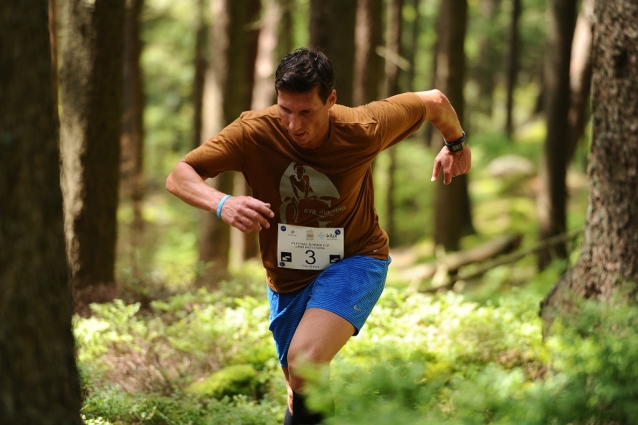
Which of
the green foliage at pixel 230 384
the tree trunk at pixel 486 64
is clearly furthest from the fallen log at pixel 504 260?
the tree trunk at pixel 486 64

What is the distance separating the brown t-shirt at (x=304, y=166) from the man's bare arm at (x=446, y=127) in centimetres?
35

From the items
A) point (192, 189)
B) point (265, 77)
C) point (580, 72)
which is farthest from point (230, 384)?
point (580, 72)

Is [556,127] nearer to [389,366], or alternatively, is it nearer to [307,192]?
[307,192]

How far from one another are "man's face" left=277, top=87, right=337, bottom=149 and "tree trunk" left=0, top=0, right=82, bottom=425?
1.41 meters

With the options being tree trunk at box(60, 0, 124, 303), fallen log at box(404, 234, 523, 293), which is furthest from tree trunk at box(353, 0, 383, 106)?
tree trunk at box(60, 0, 124, 303)

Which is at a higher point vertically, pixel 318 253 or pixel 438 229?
pixel 318 253

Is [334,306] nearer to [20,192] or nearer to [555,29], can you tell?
[20,192]

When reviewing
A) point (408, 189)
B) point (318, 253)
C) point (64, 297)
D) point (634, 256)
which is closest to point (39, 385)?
point (64, 297)

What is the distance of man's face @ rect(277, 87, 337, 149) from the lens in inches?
162

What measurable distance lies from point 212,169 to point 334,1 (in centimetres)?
513

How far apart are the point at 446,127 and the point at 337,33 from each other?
13.7ft

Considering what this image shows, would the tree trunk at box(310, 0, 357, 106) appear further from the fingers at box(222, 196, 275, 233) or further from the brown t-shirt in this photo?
the fingers at box(222, 196, 275, 233)

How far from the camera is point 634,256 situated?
16.6 ft

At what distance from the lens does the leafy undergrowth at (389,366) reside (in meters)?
3.11
